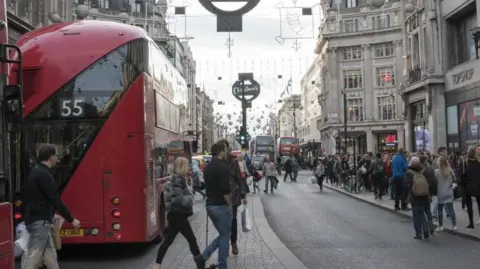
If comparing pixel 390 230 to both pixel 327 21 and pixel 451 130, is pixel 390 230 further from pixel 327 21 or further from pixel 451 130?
pixel 327 21

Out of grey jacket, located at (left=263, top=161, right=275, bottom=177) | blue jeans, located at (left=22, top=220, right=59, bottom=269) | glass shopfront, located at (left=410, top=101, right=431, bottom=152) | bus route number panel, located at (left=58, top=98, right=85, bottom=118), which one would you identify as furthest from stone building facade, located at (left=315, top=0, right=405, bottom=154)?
blue jeans, located at (left=22, top=220, right=59, bottom=269)

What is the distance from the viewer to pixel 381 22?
2849 inches

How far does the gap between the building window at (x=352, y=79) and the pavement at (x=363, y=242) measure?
189 feet

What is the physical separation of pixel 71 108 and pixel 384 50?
67.9 meters

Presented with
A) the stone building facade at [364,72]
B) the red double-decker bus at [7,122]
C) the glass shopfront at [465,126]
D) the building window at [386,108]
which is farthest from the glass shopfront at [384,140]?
the red double-decker bus at [7,122]

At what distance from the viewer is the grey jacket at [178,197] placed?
7.76 m

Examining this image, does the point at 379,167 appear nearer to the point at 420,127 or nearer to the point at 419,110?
the point at 420,127

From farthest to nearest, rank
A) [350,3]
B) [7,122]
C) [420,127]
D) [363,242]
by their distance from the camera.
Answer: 1. [350,3]
2. [420,127]
3. [363,242]
4. [7,122]

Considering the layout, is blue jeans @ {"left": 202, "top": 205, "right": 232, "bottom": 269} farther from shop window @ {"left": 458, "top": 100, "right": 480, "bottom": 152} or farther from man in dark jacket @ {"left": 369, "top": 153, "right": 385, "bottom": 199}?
shop window @ {"left": 458, "top": 100, "right": 480, "bottom": 152}

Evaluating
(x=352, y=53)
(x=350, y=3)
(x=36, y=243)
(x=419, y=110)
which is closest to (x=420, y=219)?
(x=36, y=243)

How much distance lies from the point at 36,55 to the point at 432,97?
25813mm

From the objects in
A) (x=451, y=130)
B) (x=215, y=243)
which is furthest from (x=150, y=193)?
(x=451, y=130)

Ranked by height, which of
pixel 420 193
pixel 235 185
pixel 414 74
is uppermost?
pixel 414 74

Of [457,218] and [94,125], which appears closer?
[94,125]
